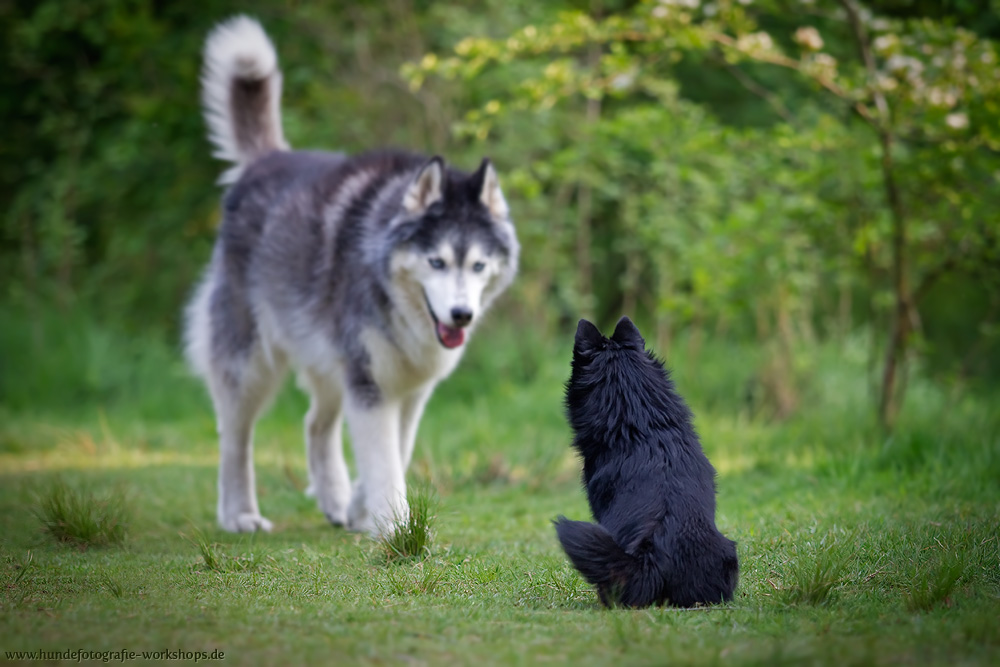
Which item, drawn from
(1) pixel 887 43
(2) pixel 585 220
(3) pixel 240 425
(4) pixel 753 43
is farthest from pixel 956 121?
(2) pixel 585 220

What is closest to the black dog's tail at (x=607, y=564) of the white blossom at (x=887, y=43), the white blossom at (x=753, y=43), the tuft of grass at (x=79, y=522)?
the tuft of grass at (x=79, y=522)

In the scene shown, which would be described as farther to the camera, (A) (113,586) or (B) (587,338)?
(B) (587,338)

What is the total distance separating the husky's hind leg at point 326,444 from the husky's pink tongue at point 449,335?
0.98 meters

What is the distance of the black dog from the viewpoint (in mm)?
3230

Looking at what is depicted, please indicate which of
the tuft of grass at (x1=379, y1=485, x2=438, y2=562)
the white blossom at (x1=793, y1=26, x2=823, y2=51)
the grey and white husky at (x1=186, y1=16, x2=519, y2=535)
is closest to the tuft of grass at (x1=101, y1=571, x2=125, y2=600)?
the tuft of grass at (x1=379, y1=485, x2=438, y2=562)

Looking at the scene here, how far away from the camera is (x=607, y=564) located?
322cm

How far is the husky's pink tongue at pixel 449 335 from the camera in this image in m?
5.20

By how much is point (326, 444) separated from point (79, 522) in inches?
71.6

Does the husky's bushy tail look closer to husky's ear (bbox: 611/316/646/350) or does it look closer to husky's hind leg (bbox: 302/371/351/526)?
husky's hind leg (bbox: 302/371/351/526)

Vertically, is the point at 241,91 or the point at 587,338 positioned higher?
the point at 241,91

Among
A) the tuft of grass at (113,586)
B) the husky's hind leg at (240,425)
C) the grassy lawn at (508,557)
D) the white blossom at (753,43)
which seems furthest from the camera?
the white blossom at (753,43)

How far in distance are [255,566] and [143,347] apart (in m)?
7.82

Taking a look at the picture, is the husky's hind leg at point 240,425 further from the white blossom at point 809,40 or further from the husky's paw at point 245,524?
the white blossom at point 809,40

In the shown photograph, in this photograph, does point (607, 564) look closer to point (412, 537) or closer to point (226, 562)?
point (412, 537)
